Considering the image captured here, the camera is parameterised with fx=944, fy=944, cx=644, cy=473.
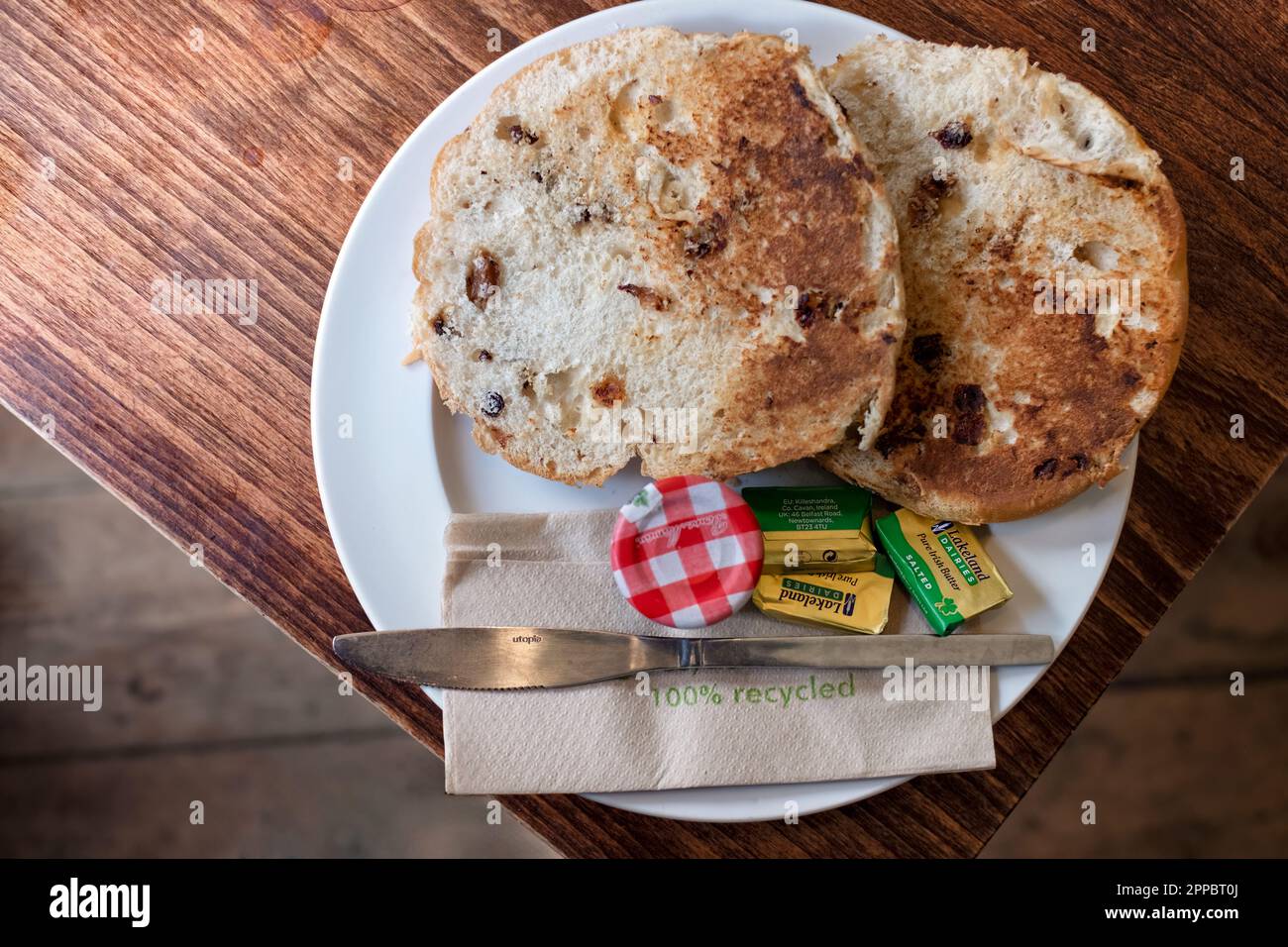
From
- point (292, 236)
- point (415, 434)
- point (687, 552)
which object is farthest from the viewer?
point (292, 236)

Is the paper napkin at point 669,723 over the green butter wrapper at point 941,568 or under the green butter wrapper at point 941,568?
under

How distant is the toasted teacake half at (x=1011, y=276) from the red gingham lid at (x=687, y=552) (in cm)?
21

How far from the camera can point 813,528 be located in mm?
1324

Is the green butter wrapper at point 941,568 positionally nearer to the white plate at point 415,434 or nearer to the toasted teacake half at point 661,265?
the white plate at point 415,434

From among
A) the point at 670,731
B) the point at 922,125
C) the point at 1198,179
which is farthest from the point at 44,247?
the point at 1198,179

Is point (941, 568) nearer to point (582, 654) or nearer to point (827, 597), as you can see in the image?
point (827, 597)

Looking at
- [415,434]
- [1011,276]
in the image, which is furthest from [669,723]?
[1011,276]

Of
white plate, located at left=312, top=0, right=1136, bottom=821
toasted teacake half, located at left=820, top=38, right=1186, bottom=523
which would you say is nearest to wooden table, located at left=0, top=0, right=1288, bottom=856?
white plate, located at left=312, top=0, right=1136, bottom=821

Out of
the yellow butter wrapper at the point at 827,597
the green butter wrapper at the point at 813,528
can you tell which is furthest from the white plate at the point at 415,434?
the yellow butter wrapper at the point at 827,597

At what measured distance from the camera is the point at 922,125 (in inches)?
50.9

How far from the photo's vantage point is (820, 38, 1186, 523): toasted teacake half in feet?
4.15

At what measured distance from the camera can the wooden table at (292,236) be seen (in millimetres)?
1442

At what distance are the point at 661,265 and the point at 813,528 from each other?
421mm

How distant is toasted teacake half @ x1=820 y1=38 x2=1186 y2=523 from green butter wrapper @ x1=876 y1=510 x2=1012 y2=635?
36mm
